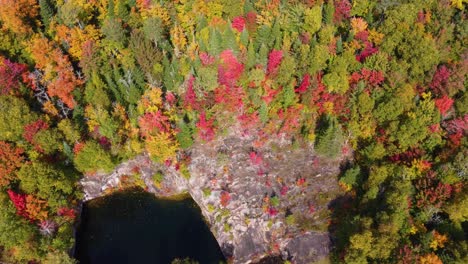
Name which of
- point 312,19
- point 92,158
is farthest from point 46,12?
point 312,19

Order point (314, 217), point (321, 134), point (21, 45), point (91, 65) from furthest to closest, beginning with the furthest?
1. point (21, 45)
2. point (91, 65)
3. point (321, 134)
4. point (314, 217)

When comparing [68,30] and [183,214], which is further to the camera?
[68,30]

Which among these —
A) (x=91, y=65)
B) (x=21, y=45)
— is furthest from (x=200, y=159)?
(x=21, y=45)

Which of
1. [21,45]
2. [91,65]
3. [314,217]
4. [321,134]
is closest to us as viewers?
[314,217]

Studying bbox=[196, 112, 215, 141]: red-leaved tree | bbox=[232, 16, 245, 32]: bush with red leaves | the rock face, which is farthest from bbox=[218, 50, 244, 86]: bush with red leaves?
the rock face

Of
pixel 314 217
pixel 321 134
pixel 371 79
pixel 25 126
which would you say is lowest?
pixel 314 217

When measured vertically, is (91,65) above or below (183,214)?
above

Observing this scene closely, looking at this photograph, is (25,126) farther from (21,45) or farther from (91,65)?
(21,45)

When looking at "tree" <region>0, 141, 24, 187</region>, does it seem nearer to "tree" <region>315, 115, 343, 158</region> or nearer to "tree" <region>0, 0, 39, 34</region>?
"tree" <region>0, 0, 39, 34</region>
